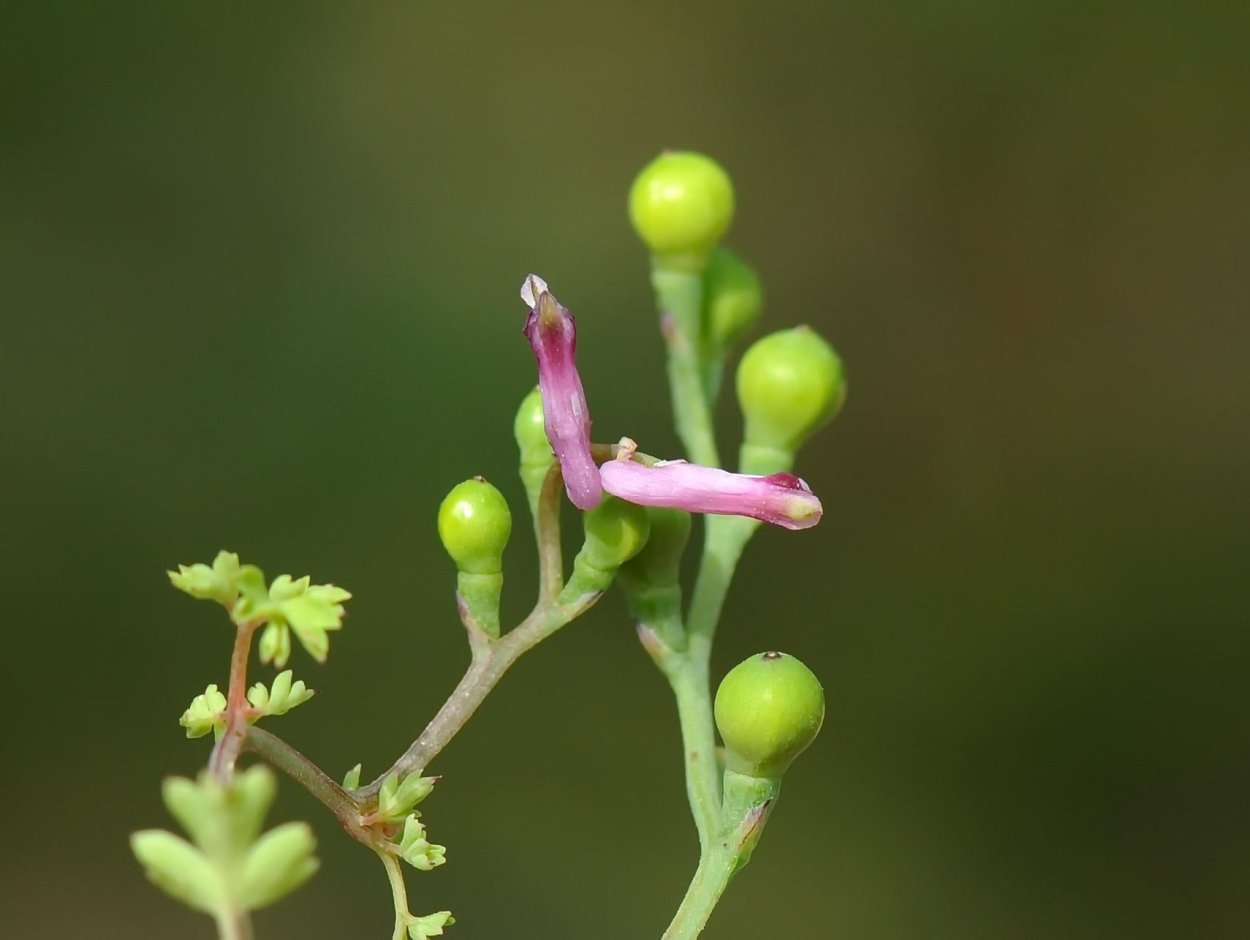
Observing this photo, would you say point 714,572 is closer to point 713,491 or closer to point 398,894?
point 713,491

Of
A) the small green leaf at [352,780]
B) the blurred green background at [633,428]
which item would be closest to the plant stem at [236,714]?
the small green leaf at [352,780]

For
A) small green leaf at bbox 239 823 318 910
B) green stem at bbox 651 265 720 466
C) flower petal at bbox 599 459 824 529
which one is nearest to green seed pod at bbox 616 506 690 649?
flower petal at bbox 599 459 824 529

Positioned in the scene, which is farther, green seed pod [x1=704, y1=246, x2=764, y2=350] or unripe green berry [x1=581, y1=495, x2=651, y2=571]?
green seed pod [x1=704, y1=246, x2=764, y2=350]

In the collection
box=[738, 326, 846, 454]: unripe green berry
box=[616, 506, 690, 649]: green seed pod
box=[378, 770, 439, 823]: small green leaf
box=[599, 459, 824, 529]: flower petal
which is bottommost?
box=[378, 770, 439, 823]: small green leaf

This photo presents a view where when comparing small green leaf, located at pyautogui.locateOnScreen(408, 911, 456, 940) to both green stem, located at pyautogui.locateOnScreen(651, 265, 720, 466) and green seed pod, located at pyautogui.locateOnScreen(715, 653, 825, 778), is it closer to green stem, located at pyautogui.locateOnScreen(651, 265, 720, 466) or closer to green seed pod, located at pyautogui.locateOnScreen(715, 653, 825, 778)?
green seed pod, located at pyautogui.locateOnScreen(715, 653, 825, 778)

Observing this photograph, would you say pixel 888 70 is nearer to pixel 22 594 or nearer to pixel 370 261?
pixel 370 261

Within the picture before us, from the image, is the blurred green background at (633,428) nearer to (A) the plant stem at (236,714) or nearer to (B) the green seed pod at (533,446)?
(B) the green seed pod at (533,446)

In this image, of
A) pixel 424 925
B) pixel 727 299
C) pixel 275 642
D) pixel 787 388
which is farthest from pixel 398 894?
pixel 727 299

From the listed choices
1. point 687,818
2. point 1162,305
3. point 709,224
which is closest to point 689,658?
point 709,224
